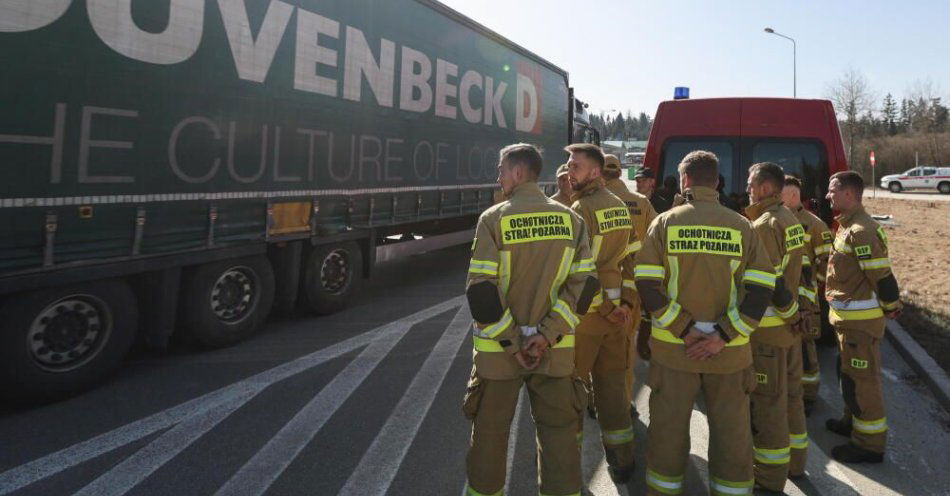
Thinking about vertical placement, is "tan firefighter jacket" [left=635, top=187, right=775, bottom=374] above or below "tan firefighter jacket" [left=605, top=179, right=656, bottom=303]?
below

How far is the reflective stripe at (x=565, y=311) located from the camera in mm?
2822

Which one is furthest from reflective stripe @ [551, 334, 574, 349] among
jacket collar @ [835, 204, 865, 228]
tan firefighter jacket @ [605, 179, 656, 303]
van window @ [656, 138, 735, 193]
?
van window @ [656, 138, 735, 193]

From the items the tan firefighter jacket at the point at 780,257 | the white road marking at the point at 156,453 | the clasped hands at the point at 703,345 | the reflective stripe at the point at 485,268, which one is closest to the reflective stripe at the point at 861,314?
the tan firefighter jacket at the point at 780,257

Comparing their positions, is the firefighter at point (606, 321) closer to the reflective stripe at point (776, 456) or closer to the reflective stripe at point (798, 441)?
the reflective stripe at point (776, 456)

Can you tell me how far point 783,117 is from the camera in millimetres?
6246

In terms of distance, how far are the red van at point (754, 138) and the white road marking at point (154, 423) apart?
4023 millimetres

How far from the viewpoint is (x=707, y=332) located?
112 inches

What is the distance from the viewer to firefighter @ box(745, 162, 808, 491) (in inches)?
128

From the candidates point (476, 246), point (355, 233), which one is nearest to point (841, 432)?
point (476, 246)

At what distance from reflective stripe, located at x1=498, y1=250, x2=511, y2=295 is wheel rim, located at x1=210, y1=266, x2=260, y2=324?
386 cm

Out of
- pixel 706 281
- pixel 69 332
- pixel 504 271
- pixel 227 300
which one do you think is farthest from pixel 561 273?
pixel 227 300

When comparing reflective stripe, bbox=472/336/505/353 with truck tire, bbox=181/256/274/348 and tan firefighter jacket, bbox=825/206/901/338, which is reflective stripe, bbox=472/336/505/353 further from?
truck tire, bbox=181/256/274/348

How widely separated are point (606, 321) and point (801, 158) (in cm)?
394

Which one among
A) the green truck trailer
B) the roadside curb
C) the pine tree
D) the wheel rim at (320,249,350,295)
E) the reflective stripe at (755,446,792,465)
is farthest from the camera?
the pine tree
